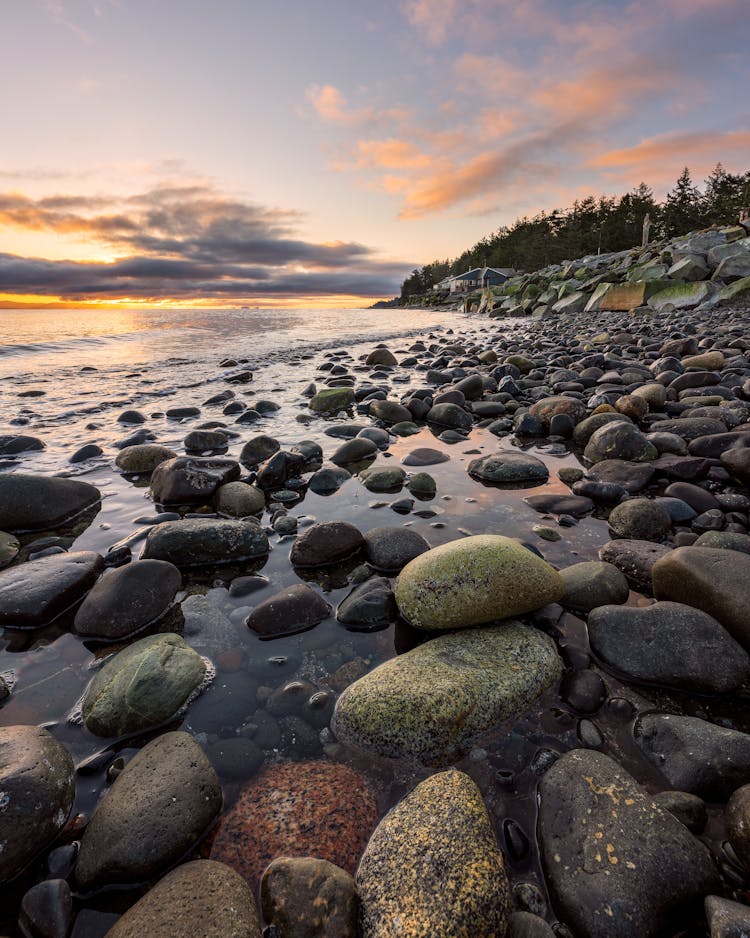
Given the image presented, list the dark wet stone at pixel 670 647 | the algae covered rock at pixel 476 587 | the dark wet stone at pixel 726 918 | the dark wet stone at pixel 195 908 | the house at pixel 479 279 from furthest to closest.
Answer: the house at pixel 479 279 → the algae covered rock at pixel 476 587 → the dark wet stone at pixel 670 647 → the dark wet stone at pixel 195 908 → the dark wet stone at pixel 726 918

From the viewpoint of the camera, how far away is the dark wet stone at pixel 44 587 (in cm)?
297

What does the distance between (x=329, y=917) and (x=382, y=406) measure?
6.98m

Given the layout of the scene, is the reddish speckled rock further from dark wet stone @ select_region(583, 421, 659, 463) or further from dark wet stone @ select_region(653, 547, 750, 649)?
dark wet stone @ select_region(583, 421, 659, 463)

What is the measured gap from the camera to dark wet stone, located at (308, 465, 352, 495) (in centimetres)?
505

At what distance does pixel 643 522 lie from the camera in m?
3.77

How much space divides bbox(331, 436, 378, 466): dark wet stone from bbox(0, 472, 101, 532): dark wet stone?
9.44 feet

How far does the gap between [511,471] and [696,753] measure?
3.36 m

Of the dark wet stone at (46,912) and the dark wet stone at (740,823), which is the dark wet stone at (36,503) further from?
the dark wet stone at (740,823)

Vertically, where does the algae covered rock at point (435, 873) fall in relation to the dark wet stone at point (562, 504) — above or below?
below

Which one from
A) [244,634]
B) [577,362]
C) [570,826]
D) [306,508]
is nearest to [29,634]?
[244,634]

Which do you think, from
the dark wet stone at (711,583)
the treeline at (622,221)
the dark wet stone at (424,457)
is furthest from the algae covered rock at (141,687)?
the treeline at (622,221)

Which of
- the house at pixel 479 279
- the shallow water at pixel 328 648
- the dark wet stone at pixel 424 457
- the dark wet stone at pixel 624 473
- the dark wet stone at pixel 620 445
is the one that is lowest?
the shallow water at pixel 328 648

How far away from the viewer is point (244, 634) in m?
2.90

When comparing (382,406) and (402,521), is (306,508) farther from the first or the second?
(382,406)
